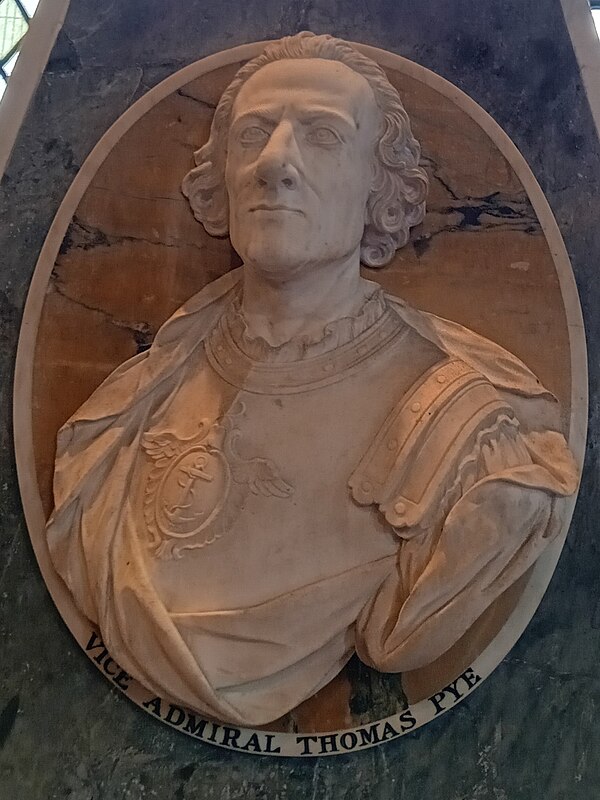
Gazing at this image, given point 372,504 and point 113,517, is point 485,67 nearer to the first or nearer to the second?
point 372,504

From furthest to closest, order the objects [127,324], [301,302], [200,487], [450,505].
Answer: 1. [127,324]
2. [301,302]
3. [200,487]
4. [450,505]

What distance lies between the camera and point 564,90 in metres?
2.46

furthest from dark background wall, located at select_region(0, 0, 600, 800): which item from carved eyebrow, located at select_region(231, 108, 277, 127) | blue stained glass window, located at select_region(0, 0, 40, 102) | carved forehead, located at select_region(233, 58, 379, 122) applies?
blue stained glass window, located at select_region(0, 0, 40, 102)

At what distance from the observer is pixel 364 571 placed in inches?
79.5

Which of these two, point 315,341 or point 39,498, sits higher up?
point 315,341

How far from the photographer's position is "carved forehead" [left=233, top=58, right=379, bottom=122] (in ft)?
7.04

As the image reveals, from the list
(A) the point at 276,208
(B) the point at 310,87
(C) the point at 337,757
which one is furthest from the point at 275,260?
(C) the point at 337,757

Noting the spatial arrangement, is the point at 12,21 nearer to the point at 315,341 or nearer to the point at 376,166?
the point at 376,166

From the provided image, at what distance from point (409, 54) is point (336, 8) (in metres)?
0.25

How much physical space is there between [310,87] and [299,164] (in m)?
0.22

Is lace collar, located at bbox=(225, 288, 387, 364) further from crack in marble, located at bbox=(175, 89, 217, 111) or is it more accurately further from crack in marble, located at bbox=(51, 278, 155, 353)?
crack in marble, located at bbox=(175, 89, 217, 111)

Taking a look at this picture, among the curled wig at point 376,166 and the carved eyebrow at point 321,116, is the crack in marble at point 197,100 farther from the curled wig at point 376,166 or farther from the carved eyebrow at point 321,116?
the carved eyebrow at point 321,116

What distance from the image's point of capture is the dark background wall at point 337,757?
214cm

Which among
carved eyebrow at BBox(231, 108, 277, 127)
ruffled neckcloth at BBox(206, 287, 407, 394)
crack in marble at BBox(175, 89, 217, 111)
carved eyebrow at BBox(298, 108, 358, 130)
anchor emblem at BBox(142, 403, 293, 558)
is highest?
crack in marble at BBox(175, 89, 217, 111)
